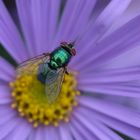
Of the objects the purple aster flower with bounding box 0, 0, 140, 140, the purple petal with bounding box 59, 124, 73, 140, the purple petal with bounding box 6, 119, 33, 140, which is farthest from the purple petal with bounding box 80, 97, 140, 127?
the purple petal with bounding box 6, 119, 33, 140

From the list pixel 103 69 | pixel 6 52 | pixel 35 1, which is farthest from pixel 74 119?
pixel 35 1

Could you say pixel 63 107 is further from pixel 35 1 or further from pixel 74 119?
pixel 35 1

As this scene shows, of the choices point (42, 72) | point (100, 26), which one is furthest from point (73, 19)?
point (42, 72)

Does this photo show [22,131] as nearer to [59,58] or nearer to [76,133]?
[76,133]

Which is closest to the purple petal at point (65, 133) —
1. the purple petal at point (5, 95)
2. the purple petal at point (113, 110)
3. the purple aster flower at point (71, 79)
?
the purple aster flower at point (71, 79)

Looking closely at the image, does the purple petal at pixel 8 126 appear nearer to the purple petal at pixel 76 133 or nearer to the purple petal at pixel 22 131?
the purple petal at pixel 22 131
